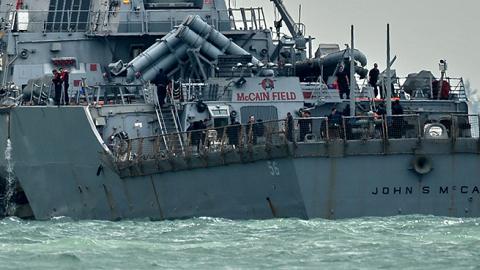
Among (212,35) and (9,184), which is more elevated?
(212,35)

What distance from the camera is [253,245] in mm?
55906

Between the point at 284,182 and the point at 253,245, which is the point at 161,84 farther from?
the point at 253,245

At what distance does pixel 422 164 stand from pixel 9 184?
493 inches

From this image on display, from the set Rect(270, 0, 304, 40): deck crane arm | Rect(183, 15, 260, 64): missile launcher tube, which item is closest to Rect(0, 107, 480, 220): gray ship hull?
Rect(183, 15, 260, 64): missile launcher tube

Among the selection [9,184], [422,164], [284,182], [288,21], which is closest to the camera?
[422,164]

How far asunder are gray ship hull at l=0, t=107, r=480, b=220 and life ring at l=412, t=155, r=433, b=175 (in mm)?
88

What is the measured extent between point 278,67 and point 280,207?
24.2 ft

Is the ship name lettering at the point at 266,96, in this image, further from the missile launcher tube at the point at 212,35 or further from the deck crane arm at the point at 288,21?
the deck crane arm at the point at 288,21

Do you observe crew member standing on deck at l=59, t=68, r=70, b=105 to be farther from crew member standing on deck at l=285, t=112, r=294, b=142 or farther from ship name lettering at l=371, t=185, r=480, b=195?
ship name lettering at l=371, t=185, r=480, b=195

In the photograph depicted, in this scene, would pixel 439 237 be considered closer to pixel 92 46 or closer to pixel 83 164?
pixel 83 164

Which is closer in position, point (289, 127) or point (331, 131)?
point (331, 131)

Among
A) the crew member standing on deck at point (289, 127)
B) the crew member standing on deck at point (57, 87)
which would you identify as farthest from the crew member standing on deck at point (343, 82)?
the crew member standing on deck at point (57, 87)

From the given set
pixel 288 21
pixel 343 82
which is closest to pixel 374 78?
pixel 343 82

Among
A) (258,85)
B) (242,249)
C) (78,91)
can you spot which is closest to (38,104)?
(78,91)
